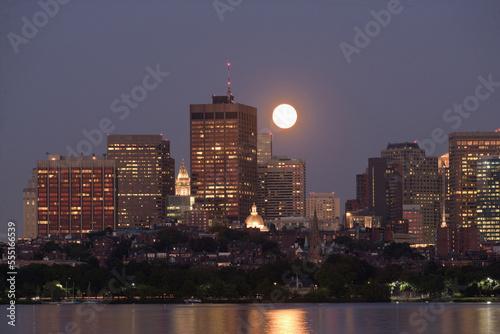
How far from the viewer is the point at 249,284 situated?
181 meters

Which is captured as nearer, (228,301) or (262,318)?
(262,318)

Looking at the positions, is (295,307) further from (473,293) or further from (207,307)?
(473,293)

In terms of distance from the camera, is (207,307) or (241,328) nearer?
(241,328)

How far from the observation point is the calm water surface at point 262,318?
131 meters

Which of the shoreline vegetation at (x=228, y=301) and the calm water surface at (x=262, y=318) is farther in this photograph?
the shoreline vegetation at (x=228, y=301)

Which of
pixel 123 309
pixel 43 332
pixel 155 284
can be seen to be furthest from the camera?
pixel 155 284

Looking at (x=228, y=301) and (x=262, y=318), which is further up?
(x=228, y=301)

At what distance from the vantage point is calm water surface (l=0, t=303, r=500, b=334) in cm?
13062

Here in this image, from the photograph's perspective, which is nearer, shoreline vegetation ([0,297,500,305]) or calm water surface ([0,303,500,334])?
calm water surface ([0,303,500,334])

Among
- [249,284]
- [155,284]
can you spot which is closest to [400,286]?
[249,284]

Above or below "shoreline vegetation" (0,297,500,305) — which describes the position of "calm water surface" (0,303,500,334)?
below

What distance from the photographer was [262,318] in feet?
483

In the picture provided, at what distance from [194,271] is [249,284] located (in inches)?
473

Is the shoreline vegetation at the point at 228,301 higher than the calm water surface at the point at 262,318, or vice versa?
the shoreline vegetation at the point at 228,301
